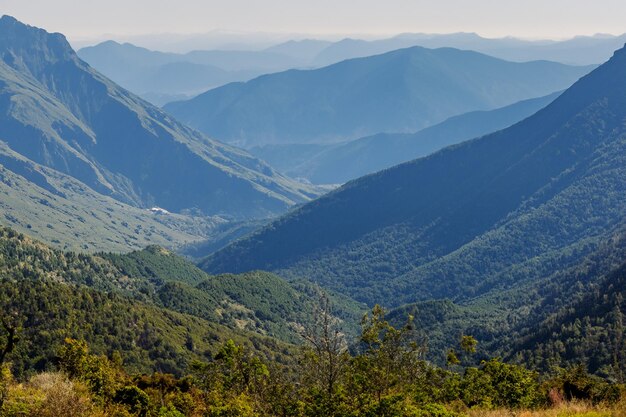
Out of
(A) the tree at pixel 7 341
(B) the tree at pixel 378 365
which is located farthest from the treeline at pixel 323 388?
(A) the tree at pixel 7 341

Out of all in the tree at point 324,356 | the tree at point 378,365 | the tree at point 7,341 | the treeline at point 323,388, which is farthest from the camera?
the tree at point 378,365

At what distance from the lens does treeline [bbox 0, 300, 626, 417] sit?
42375 millimetres

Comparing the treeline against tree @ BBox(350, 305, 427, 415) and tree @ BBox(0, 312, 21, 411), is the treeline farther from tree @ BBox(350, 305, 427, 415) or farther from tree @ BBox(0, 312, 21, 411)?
tree @ BBox(0, 312, 21, 411)

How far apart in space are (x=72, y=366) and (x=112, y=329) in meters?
97.3

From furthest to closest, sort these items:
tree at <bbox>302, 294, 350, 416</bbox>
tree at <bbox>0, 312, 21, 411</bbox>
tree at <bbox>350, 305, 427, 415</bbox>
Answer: tree at <bbox>350, 305, 427, 415</bbox>, tree at <bbox>0, 312, 21, 411</bbox>, tree at <bbox>302, 294, 350, 416</bbox>

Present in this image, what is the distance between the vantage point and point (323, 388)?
47.3 metres

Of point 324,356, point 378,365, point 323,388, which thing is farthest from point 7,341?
point 378,365

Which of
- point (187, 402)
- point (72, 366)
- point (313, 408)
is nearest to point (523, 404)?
point (313, 408)

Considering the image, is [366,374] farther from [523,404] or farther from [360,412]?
[523,404]

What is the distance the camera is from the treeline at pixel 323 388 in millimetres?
42375

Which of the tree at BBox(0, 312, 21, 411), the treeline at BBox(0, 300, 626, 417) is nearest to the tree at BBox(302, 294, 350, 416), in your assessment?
the treeline at BBox(0, 300, 626, 417)

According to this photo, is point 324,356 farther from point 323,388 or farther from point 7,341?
point 7,341

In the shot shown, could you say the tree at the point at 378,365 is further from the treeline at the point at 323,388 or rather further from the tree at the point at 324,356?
the tree at the point at 324,356

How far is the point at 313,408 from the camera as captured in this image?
43406 millimetres
